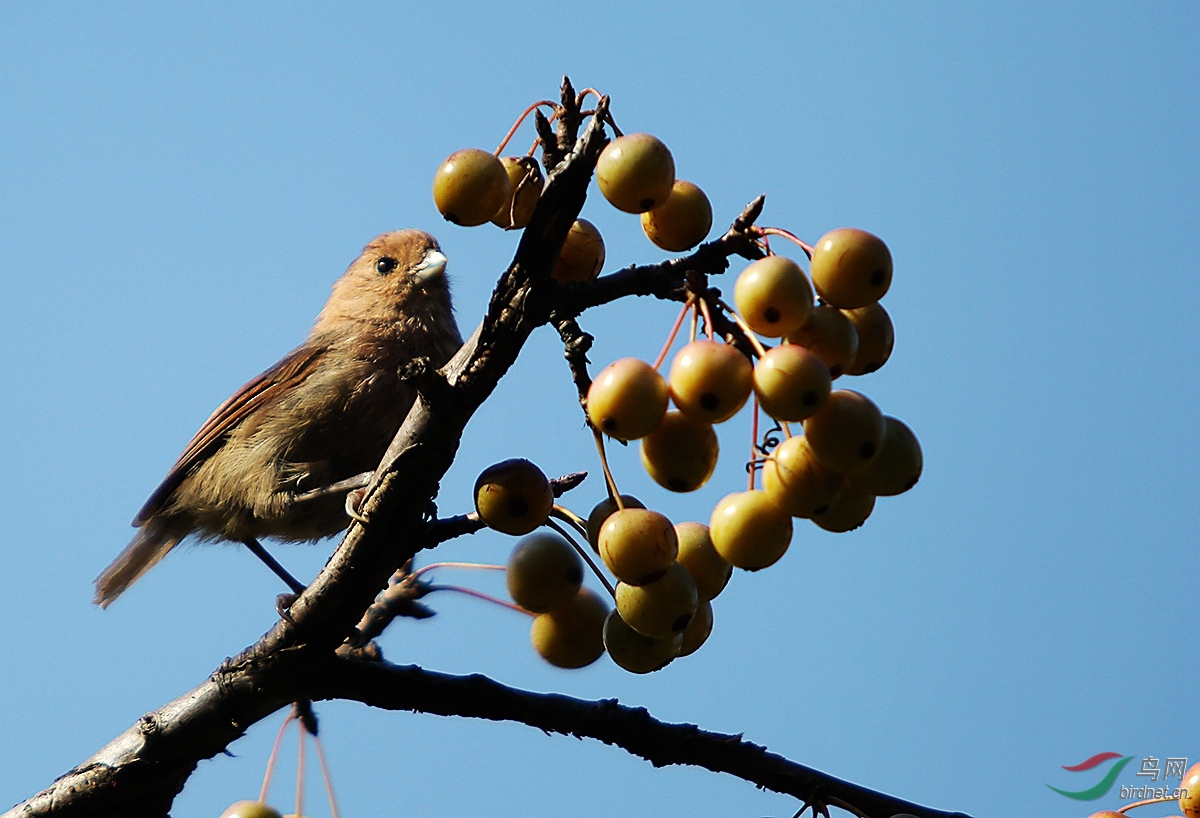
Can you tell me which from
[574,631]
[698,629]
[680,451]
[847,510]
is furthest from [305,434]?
[847,510]

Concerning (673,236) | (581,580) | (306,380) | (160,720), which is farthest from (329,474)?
(673,236)

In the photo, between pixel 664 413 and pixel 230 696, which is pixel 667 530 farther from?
pixel 230 696

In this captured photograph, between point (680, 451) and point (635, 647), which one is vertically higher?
point (680, 451)

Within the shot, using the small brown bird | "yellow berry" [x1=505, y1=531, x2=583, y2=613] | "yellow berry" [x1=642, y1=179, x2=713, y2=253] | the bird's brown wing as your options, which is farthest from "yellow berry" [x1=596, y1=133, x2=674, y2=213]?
the bird's brown wing

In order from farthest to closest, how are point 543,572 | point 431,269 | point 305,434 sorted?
point 431,269 < point 305,434 < point 543,572

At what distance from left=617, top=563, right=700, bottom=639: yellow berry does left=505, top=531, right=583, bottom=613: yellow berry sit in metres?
0.37

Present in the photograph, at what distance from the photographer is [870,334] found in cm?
217

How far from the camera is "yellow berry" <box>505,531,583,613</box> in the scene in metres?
2.58

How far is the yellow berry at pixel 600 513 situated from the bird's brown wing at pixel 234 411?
345 cm

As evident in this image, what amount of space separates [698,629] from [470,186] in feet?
3.54

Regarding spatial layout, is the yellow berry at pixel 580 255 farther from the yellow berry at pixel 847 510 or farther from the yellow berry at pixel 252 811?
the yellow berry at pixel 252 811

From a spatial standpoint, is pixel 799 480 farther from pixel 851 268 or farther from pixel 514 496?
pixel 514 496

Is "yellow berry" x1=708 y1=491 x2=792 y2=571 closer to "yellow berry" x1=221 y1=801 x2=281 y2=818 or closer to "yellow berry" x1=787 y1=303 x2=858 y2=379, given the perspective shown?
"yellow berry" x1=787 y1=303 x2=858 y2=379

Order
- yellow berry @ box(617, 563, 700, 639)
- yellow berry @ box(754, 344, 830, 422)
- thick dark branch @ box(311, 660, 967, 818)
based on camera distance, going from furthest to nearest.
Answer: thick dark branch @ box(311, 660, 967, 818), yellow berry @ box(617, 563, 700, 639), yellow berry @ box(754, 344, 830, 422)
